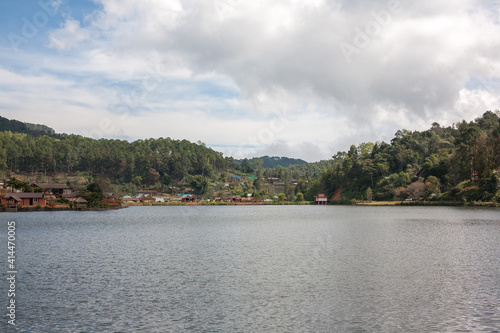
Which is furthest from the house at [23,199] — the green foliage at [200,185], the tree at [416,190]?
the tree at [416,190]

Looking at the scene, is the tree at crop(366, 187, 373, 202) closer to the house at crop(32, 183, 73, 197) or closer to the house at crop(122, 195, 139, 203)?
the house at crop(122, 195, 139, 203)

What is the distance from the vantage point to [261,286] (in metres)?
18.5

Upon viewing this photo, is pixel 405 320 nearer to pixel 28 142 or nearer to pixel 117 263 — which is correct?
pixel 117 263

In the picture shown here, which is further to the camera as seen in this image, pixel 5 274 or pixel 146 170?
pixel 146 170

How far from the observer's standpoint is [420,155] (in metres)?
118

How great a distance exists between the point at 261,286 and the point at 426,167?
311ft

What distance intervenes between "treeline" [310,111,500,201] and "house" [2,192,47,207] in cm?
8202

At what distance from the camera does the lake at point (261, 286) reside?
13648 millimetres

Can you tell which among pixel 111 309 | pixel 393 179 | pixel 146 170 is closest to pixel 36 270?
pixel 111 309

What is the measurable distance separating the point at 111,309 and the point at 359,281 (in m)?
11.5

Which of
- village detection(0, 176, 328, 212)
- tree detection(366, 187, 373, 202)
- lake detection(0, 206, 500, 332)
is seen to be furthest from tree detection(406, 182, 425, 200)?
lake detection(0, 206, 500, 332)

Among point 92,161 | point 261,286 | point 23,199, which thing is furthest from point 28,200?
point 92,161

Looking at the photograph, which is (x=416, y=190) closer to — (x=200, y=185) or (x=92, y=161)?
(x=200, y=185)

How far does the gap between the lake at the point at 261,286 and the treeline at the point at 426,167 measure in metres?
53.8
